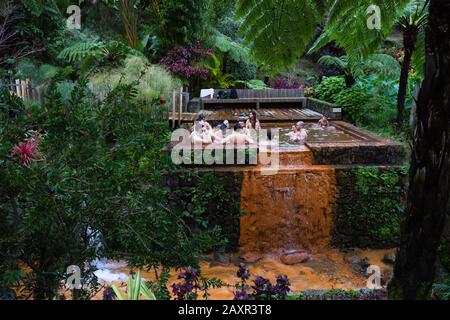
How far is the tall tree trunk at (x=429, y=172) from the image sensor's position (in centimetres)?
171

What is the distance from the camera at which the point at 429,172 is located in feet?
5.89

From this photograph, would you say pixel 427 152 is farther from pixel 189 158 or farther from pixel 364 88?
pixel 364 88

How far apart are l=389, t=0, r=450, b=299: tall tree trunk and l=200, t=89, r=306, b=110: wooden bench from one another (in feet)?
27.6

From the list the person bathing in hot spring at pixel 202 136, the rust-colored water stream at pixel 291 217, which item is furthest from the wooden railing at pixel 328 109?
the person bathing in hot spring at pixel 202 136

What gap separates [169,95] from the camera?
829cm

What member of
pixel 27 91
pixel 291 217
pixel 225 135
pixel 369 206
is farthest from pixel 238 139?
pixel 27 91

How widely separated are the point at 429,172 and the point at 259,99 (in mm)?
8946

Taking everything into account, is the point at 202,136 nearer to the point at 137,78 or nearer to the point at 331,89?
the point at 137,78

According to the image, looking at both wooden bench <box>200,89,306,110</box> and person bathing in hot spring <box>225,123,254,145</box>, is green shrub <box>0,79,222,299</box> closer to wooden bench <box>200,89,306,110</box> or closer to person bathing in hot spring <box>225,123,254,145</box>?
person bathing in hot spring <box>225,123,254,145</box>

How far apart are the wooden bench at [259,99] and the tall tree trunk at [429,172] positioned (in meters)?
8.40

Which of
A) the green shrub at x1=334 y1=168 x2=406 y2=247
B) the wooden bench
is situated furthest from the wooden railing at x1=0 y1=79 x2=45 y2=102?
the green shrub at x1=334 y1=168 x2=406 y2=247

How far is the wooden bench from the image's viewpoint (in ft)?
33.7

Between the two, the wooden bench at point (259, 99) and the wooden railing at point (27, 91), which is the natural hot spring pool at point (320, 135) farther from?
the wooden railing at point (27, 91)

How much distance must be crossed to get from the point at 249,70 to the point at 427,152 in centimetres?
1262
